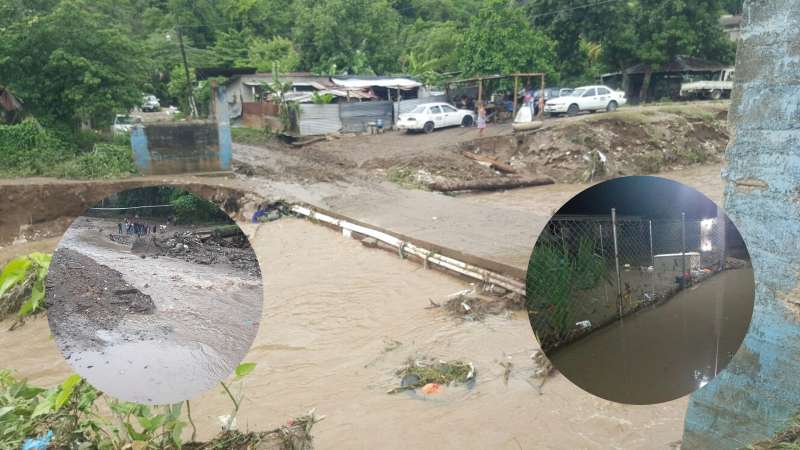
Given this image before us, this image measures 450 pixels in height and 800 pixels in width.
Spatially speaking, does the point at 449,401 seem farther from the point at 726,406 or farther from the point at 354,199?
the point at 354,199

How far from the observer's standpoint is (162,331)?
2.02 meters

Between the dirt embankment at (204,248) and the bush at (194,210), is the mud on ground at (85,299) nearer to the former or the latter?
the dirt embankment at (204,248)

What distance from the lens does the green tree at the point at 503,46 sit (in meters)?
24.6

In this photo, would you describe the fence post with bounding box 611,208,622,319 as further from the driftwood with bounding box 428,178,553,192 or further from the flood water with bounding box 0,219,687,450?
the driftwood with bounding box 428,178,553,192

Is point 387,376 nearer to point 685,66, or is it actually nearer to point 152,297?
point 152,297

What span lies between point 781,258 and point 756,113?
2.41 ft

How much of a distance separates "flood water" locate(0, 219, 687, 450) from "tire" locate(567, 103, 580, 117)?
16113 millimetres

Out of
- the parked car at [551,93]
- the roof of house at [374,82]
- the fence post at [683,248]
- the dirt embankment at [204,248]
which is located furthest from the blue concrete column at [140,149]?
the parked car at [551,93]

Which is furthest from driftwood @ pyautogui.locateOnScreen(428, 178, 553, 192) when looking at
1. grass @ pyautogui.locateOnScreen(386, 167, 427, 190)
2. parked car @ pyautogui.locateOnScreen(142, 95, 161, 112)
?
parked car @ pyautogui.locateOnScreen(142, 95, 161, 112)

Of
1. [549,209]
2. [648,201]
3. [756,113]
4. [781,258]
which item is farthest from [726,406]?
[549,209]

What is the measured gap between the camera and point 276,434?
2.40 metres

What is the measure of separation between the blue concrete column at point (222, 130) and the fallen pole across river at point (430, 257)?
16.6 ft

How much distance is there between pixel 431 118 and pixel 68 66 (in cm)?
1254

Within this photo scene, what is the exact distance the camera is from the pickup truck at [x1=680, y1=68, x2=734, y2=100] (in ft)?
91.1
